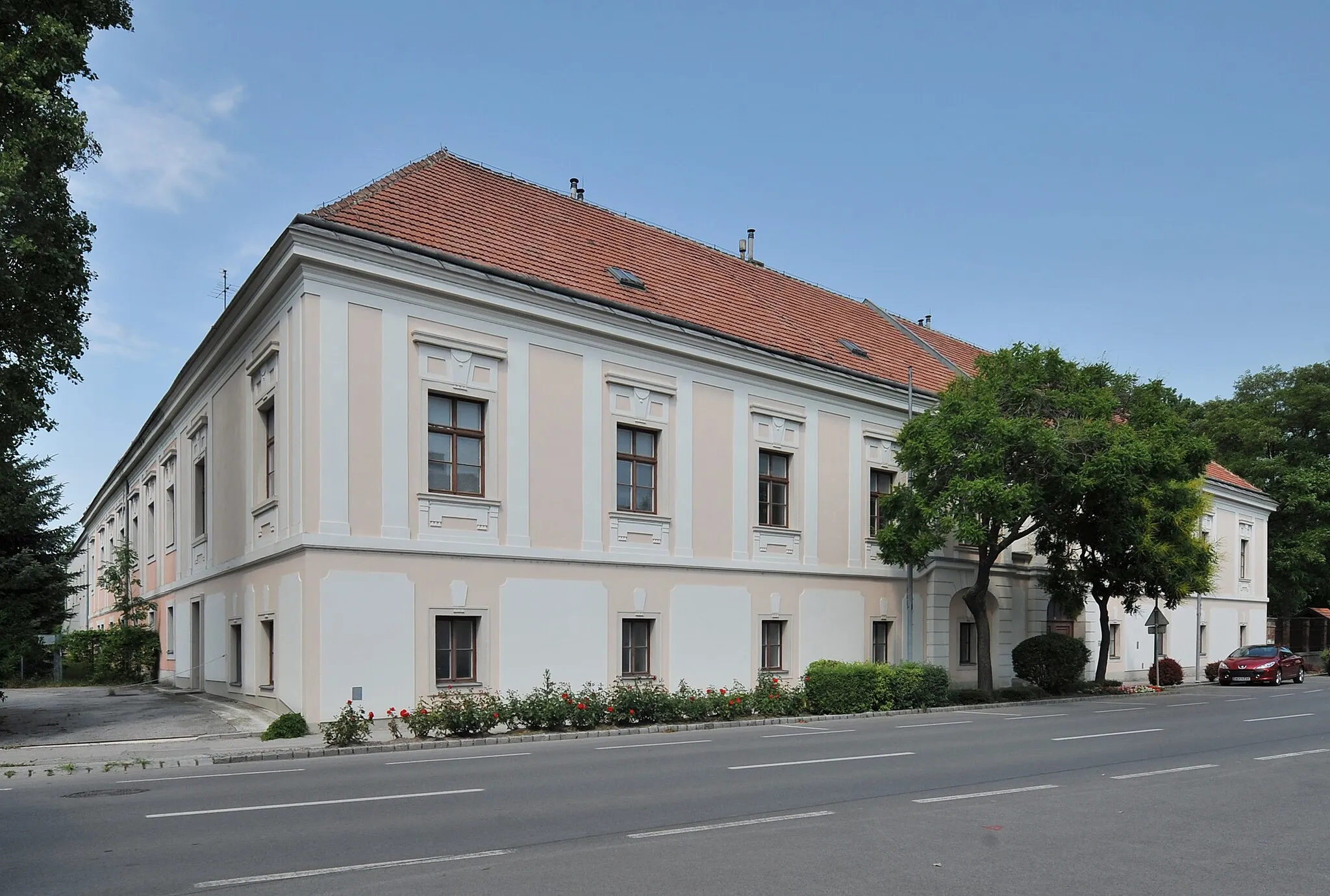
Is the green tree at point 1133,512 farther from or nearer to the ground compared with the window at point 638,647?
farther from the ground

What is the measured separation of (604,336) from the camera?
23234 millimetres

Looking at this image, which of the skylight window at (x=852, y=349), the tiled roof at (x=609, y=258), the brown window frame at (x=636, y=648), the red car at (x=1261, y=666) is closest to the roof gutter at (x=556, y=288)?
the tiled roof at (x=609, y=258)

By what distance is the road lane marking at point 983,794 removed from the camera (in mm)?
10438

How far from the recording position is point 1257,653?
4016 cm

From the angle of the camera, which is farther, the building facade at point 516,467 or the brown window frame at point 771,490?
the brown window frame at point 771,490

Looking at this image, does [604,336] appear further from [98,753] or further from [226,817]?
[226,817]

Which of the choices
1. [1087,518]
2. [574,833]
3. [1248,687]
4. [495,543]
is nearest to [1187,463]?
[1087,518]

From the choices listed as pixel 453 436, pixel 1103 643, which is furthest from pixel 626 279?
pixel 1103 643

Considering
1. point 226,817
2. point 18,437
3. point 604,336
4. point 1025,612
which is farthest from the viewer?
point 1025,612

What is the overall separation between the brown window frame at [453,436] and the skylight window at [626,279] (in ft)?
18.6

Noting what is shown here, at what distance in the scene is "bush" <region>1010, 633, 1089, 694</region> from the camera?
31.3 metres

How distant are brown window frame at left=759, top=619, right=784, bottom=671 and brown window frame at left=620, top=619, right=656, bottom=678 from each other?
365cm

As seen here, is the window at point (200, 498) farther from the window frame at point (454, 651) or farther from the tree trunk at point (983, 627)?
the tree trunk at point (983, 627)

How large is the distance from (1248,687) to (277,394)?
34.3 meters
